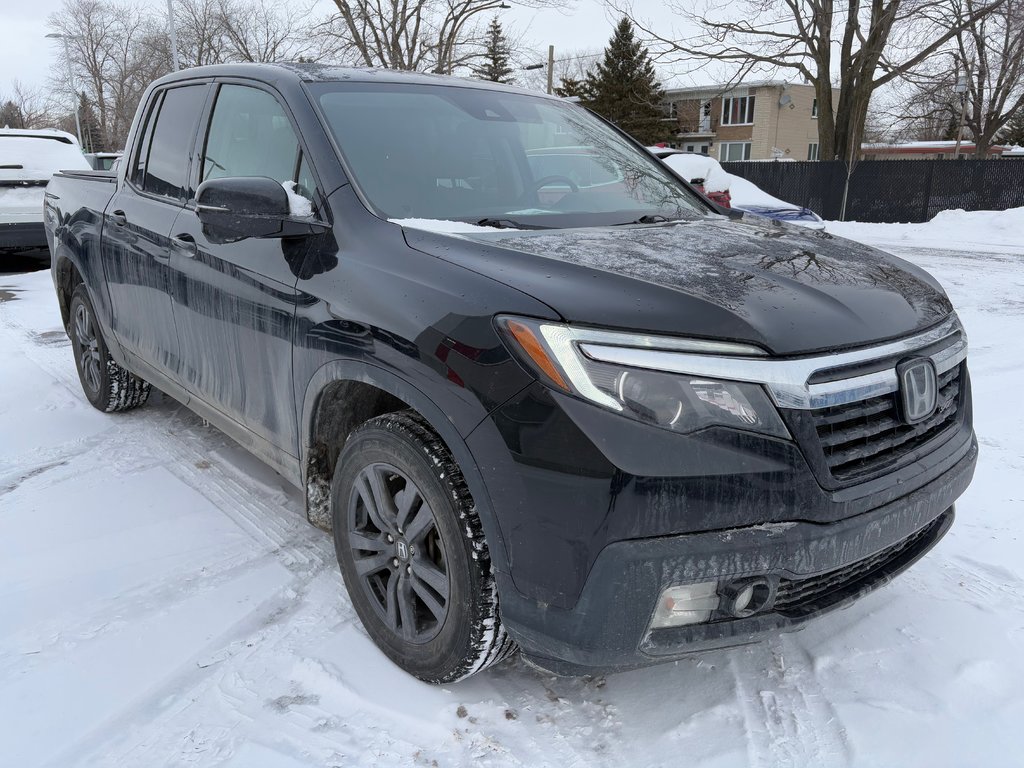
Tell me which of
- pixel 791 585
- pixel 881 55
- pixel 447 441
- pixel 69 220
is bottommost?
pixel 791 585

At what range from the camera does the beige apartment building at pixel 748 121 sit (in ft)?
165

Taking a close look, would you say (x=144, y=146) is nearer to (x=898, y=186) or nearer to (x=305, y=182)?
(x=305, y=182)

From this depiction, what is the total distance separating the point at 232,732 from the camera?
2.21 meters

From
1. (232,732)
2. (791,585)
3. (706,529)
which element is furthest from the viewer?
(232,732)

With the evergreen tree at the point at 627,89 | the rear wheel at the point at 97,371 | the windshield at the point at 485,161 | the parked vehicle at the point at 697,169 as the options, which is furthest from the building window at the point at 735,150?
the windshield at the point at 485,161

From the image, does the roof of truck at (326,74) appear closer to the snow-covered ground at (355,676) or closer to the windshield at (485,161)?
the windshield at (485,161)

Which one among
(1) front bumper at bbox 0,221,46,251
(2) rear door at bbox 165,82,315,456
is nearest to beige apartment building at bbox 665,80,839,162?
(1) front bumper at bbox 0,221,46,251

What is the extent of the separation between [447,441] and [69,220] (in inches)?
154

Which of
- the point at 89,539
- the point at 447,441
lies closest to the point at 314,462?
the point at 447,441

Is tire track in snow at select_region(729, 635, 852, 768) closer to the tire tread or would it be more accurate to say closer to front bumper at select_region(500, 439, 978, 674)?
front bumper at select_region(500, 439, 978, 674)

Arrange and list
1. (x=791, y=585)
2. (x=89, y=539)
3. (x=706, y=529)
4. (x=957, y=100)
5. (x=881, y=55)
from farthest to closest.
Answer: (x=957, y=100), (x=881, y=55), (x=89, y=539), (x=791, y=585), (x=706, y=529)

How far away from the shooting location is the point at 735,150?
5288cm

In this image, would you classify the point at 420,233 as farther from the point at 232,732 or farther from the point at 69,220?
the point at 69,220

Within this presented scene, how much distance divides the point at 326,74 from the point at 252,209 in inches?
33.6
